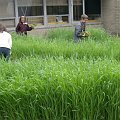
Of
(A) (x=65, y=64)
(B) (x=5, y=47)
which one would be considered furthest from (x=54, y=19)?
(A) (x=65, y=64)

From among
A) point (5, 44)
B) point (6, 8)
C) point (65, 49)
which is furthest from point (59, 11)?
point (65, 49)

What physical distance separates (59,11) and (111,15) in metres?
2.99

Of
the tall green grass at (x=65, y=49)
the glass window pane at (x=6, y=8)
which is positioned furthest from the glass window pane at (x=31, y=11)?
the tall green grass at (x=65, y=49)

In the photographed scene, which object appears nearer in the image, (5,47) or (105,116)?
(105,116)

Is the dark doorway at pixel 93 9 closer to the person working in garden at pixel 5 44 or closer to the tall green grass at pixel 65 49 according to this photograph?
the tall green grass at pixel 65 49

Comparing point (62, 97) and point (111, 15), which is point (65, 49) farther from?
point (111, 15)

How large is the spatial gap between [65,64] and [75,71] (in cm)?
47

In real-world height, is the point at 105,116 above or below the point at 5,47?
below

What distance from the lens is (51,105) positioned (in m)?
4.33

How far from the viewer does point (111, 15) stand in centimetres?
1941

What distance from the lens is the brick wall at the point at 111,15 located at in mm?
19052

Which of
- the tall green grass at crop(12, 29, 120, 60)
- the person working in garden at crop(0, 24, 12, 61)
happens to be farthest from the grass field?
the person working in garden at crop(0, 24, 12, 61)

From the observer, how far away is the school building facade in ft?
56.7

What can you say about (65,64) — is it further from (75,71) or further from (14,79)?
(14,79)
